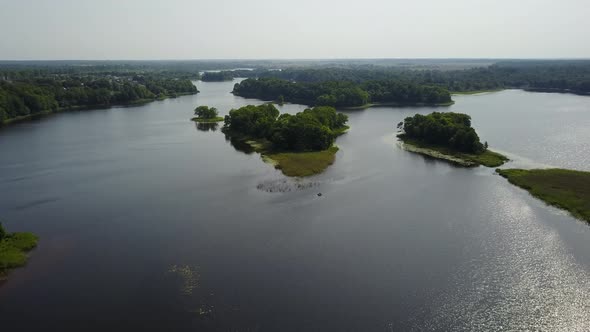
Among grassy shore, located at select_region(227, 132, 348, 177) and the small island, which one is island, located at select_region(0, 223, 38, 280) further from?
the small island

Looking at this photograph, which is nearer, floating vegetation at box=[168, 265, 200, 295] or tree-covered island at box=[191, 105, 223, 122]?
floating vegetation at box=[168, 265, 200, 295]

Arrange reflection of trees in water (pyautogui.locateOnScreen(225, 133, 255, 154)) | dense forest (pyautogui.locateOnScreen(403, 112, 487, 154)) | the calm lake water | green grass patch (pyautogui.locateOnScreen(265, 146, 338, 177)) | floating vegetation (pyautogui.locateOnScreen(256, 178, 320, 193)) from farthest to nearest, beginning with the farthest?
1. reflection of trees in water (pyautogui.locateOnScreen(225, 133, 255, 154))
2. dense forest (pyautogui.locateOnScreen(403, 112, 487, 154))
3. green grass patch (pyautogui.locateOnScreen(265, 146, 338, 177))
4. floating vegetation (pyautogui.locateOnScreen(256, 178, 320, 193))
5. the calm lake water

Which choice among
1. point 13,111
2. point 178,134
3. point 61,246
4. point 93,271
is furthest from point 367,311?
point 13,111

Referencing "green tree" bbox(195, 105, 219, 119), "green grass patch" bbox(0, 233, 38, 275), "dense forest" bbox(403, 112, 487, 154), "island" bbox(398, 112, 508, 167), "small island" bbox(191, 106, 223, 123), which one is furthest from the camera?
"green tree" bbox(195, 105, 219, 119)

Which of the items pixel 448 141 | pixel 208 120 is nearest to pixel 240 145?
pixel 208 120

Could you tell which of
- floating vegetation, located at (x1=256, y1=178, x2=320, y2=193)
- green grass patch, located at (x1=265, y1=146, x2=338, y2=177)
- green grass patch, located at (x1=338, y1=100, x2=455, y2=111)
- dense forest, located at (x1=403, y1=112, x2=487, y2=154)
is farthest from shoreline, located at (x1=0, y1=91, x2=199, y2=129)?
dense forest, located at (x1=403, y1=112, x2=487, y2=154)

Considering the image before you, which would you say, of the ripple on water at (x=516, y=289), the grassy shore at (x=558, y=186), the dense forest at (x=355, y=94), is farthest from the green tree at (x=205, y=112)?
the ripple on water at (x=516, y=289)
